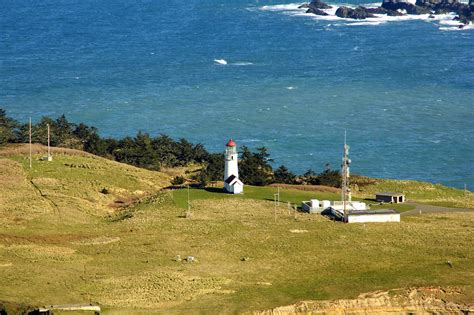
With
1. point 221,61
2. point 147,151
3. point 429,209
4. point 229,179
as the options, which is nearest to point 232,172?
point 229,179

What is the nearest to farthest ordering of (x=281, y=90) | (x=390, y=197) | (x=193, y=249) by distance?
(x=193, y=249), (x=390, y=197), (x=281, y=90)

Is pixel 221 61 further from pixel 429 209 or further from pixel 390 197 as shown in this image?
pixel 429 209

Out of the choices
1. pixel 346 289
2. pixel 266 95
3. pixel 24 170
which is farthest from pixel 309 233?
pixel 266 95

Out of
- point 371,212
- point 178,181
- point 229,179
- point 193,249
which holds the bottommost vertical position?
point 193,249

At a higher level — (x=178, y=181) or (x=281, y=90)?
(x=281, y=90)

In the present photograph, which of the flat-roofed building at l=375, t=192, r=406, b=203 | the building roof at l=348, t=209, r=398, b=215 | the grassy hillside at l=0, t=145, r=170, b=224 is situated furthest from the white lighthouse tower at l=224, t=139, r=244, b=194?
the building roof at l=348, t=209, r=398, b=215

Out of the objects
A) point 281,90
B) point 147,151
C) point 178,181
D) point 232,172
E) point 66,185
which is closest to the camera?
point 66,185

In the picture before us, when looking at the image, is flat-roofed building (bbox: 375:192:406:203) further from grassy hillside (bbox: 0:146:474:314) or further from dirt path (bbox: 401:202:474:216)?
grassy hillside (bbox: 0:146:474:314)

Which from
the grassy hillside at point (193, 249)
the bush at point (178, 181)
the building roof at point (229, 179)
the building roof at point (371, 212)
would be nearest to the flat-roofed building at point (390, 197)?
the grassy hillside at point (193, 249)
